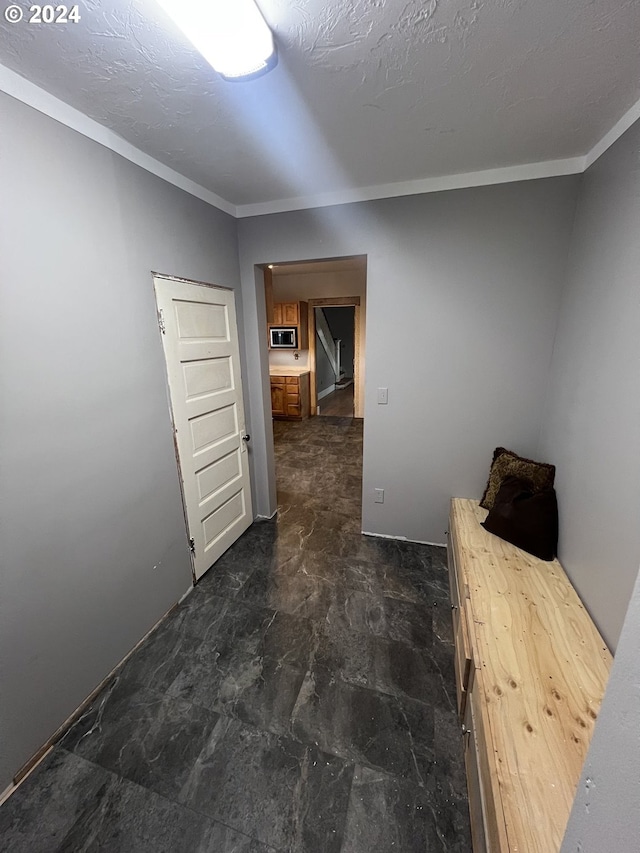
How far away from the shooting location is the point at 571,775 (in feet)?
3.02

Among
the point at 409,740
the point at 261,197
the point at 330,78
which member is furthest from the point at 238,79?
the point at 409,740

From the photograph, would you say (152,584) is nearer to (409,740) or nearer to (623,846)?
(409,740)

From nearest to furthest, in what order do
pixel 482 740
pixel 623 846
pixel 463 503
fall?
pixel 623 846 < pixel 482 740 < pixel 463 503

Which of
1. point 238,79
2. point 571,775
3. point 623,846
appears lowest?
point 571,775

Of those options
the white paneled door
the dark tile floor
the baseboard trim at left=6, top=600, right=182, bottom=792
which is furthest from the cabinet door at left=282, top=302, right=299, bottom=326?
the baseboard trim at left=6, top=600, right=182, bottom=792

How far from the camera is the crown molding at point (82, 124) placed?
1.16 meters

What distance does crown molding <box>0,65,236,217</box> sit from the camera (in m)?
1.16

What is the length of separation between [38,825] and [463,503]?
8.14 feet

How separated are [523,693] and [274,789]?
99cm

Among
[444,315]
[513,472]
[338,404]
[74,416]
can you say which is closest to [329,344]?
[338,404]

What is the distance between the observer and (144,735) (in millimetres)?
1426

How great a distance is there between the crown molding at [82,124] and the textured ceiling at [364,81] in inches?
1.4

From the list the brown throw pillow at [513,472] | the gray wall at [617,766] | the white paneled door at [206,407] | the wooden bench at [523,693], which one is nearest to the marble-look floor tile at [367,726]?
the wooden bench at [523,693]

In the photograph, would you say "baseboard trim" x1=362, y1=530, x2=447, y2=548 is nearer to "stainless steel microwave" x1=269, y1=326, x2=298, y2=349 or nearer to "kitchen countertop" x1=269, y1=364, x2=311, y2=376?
"kitchen countertop" x1=269, y1=364, x2=311, y2=376
